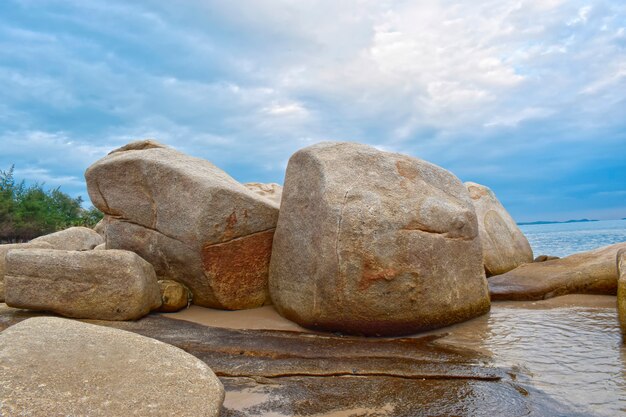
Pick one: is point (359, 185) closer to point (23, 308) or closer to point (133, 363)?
point (133, 363)

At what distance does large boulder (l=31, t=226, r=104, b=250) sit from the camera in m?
11.8

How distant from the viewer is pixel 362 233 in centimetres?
566

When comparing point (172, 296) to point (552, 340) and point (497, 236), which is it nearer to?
point (552, 340)

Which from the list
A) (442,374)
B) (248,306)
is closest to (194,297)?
(248,306)

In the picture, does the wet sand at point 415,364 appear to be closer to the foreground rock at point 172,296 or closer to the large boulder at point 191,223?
the foreground rock at point 172,296

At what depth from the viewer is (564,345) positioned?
5.30 metres

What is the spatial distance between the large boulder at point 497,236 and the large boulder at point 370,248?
11.0ft

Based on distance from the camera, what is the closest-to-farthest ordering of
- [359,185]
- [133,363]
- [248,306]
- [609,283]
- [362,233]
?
[133,363]
[362,233]
[359,185]
[248,306]
[609,283]

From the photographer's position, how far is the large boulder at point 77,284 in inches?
242

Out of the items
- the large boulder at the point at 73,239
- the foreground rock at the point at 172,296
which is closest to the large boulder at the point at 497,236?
the foreground rock at the point at 172,296

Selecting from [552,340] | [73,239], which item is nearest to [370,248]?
[552,340]

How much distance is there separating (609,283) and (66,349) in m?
7.36

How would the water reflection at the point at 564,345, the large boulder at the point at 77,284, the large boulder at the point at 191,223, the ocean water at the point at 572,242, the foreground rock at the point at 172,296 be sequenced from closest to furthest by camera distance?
1. the water reflection at the point at 564,345
2. the large boulder at the point at 77,284
3. the large boulder at the point at 191,223
4. the foreground rock at the point at 172,296
5. the ocean water at the point at 572,242

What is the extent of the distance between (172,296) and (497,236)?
21.3 ft
